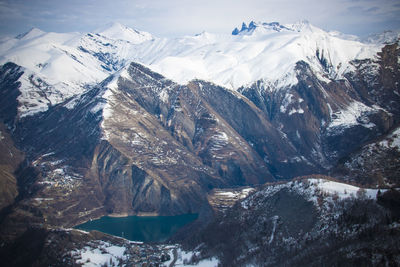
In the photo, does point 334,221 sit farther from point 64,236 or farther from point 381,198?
point 64,236

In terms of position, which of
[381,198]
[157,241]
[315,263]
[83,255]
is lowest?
[157,241]

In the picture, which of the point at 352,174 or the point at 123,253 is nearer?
the point at 123,253

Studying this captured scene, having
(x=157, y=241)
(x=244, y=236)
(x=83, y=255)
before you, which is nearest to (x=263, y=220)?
(x=244, y=236)

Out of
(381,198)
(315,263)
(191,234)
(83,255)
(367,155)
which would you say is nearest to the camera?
(315,263)

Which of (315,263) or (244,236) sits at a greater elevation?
(315,263)

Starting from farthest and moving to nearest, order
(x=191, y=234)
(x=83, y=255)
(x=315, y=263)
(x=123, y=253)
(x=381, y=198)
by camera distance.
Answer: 1. (x=191, y=234)
2. (x=123, y=253)
3. (x=83, y=255)
4. (x=381, y=198)
5. (x=315, y=263)

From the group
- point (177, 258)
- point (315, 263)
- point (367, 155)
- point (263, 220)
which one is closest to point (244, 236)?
point (263, 220)
